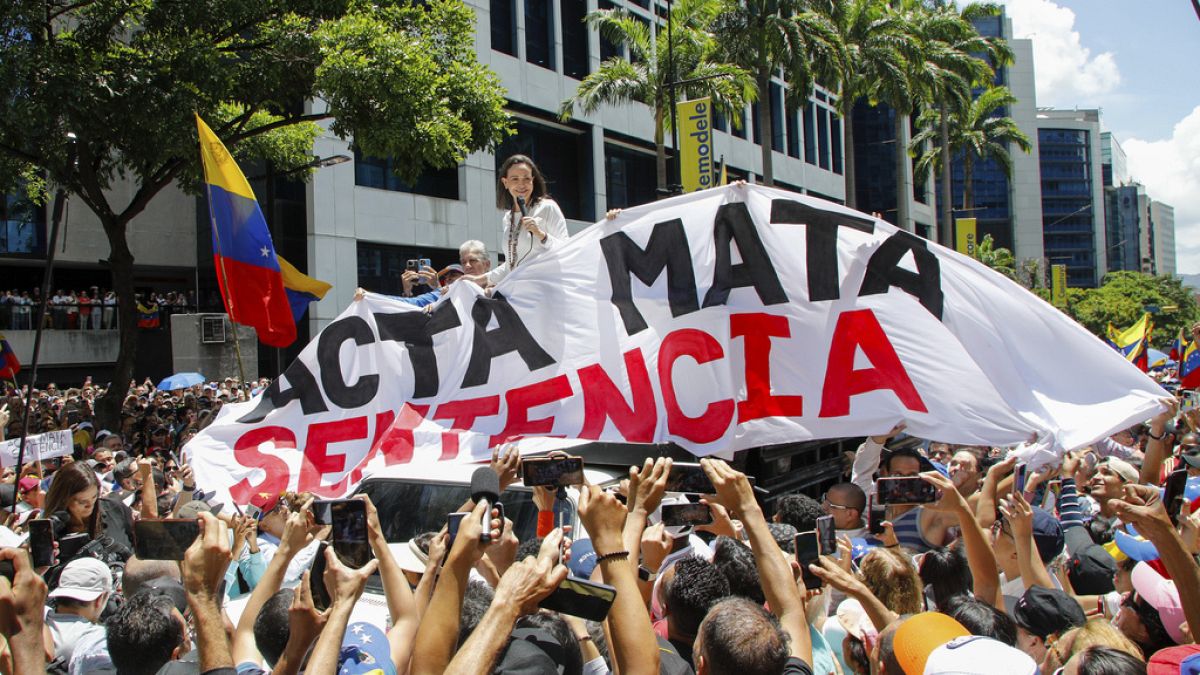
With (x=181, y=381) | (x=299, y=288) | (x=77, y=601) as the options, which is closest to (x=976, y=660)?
(x=77, y=601)

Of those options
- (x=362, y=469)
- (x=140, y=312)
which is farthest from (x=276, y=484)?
(x=140, y=312)

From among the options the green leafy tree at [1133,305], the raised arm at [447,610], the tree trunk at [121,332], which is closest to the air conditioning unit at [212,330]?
the tree trunk at [121,332]

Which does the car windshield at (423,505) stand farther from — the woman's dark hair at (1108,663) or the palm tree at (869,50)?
the palm tree at (869,50)

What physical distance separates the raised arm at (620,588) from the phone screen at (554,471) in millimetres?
603

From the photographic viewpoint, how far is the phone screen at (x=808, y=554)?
3281 millimetres

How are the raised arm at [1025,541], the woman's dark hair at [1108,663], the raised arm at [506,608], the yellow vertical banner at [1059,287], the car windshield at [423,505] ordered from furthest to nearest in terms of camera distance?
the yellow vertical banner at [1059,287]
the car windshield at [423,505]
the raised arm at [1025,541]
the woman's dark hair at [1108,663]
the raised arm at [506,608]

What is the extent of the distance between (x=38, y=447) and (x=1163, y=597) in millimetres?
8248

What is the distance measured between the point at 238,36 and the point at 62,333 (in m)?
16.6

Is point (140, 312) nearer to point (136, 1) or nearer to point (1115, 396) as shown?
point (136, 1)

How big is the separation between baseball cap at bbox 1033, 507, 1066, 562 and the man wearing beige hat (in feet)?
13.8

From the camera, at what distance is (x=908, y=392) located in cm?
477

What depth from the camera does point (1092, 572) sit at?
4.27m

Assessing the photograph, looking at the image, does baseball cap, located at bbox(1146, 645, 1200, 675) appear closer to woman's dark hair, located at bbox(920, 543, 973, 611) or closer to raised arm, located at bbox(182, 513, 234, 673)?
woman's dark hair, located at bbox(920, 543, 973, 611)

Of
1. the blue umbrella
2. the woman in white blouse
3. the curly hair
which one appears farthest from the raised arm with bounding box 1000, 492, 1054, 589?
the blue umbrella
